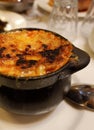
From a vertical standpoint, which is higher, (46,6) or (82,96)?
(46,6)

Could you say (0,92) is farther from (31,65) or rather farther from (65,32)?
(65,32)

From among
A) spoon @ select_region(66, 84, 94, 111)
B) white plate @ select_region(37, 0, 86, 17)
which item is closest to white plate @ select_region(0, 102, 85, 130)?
spoon @ select_region(66, 84, 94, 111)

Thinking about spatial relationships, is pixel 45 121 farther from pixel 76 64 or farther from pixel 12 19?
pixel 12 19

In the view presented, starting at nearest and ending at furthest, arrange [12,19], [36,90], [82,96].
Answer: [36,90] < [82,96] < [12,19]

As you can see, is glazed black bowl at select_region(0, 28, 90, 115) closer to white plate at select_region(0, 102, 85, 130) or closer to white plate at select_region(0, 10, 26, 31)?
white plate at select_region(0, 102, 85, 130)

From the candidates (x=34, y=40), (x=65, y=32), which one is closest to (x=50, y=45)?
(x=34, y=40)

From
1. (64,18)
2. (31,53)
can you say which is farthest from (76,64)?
(64,18)
